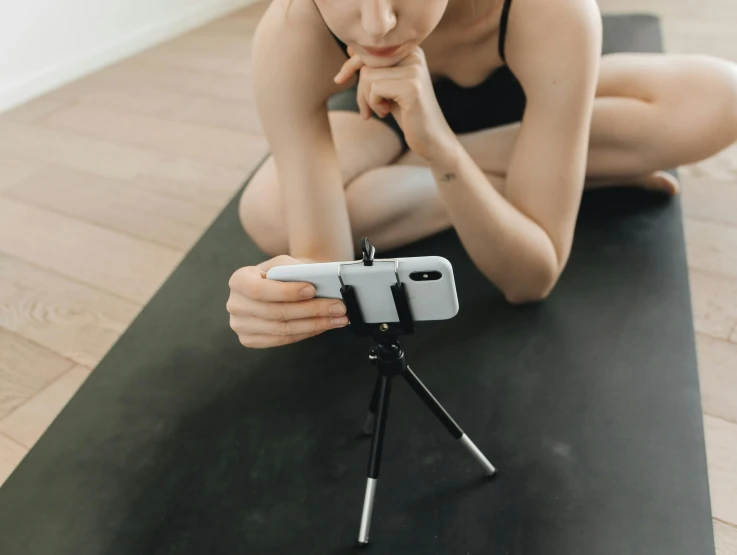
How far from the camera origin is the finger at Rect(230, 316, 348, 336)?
0.65 m

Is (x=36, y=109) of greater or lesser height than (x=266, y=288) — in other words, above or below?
below

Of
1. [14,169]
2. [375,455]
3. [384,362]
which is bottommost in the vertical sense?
[14,169]

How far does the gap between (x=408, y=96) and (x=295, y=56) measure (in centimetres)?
19

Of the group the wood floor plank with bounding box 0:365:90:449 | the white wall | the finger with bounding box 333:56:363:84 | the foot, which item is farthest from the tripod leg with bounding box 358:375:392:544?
the white wall

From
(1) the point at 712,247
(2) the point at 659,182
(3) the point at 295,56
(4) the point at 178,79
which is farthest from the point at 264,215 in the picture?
(4) the point at 178,79

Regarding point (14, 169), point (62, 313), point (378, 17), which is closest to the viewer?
point (378, 17)

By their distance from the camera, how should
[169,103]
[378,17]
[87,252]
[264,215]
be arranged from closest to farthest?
[378,17], [264,215], [87,252], [169,103]

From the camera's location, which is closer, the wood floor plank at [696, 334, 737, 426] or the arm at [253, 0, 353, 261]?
the arm at [253, 0, 353, 261]

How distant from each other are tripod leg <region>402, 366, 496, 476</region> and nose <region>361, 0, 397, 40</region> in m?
0.32

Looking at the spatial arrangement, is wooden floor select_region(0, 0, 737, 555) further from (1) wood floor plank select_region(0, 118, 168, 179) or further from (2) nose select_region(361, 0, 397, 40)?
(2) nose select_region(361, 0, 397, 40)

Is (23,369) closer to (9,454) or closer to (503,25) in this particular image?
(9,454)

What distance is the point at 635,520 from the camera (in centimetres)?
73

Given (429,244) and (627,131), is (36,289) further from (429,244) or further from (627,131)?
(627,131)

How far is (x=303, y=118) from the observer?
2.70 ft
